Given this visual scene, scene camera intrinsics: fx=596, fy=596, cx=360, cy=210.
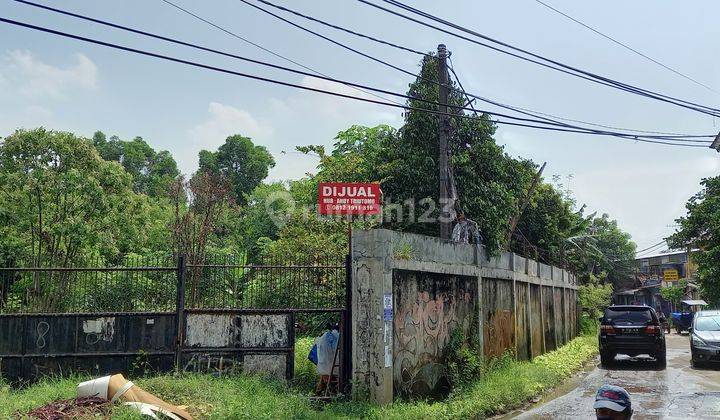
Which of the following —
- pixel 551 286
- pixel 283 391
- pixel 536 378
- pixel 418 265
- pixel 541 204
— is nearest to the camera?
pixel 283 391

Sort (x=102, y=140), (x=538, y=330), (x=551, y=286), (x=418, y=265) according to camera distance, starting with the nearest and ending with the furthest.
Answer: (x=418, y=265) → (x=538, y=330) → (x=551, y=286) → (x=102, y=140)

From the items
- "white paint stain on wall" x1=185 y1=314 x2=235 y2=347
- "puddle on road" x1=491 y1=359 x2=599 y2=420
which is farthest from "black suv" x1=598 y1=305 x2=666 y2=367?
"white paint stain on wall" x1=185 y1=314 x2=235 y2=347

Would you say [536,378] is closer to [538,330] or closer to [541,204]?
[538,330]

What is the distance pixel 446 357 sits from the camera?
1112cm

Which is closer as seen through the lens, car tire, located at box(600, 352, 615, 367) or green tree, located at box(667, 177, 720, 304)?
car tire, located at box(600, 352, 615, 367)

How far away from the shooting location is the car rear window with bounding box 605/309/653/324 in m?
16.2

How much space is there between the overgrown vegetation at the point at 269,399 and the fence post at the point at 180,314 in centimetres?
45

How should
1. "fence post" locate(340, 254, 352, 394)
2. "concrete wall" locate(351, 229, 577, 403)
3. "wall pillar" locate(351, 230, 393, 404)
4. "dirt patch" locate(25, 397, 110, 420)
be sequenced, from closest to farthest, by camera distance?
1. "dirt patch" locate(25, 397, 110, 420)
2. "wall pillar" locate(351, 230, 393, 404)
3. "concrete wall" locate(351, 229, 577, 403)
4. "fence post" locate(340, 254, 352, 394)

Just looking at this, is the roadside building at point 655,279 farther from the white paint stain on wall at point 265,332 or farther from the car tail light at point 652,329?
the white paint stain on wall at point 265,332

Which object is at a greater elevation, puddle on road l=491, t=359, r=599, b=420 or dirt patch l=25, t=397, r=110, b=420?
dirt patch l=25, t=397, r=110, b=420

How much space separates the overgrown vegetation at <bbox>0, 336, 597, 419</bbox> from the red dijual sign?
6.43 metres

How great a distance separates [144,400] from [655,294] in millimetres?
64641

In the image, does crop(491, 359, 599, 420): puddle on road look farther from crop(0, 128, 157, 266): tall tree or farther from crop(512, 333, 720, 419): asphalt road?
crop(0, 128, 157, 266): tall tree

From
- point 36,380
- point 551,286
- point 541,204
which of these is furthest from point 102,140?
point 36,380
